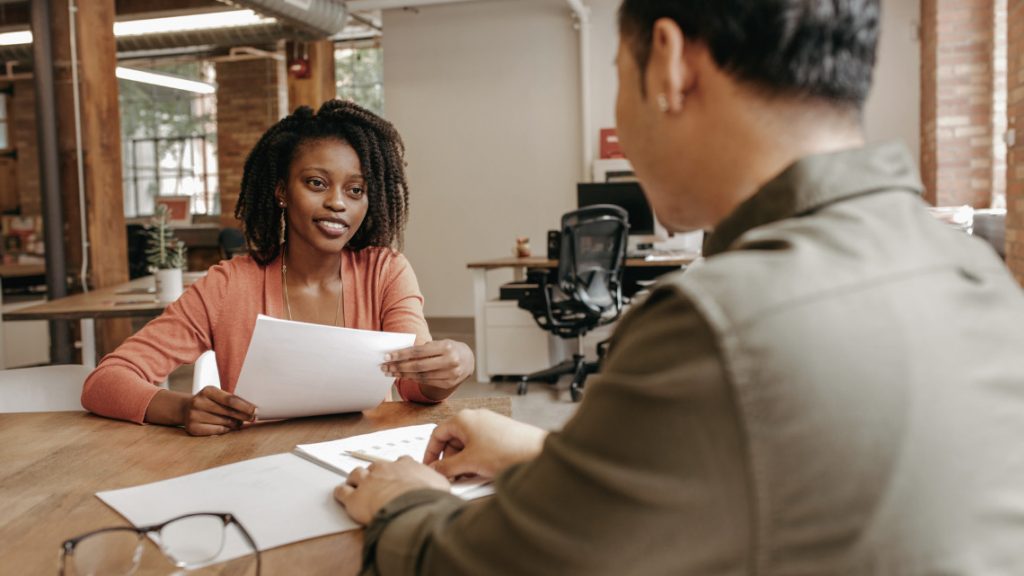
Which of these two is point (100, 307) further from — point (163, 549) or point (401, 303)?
point (163, 549)

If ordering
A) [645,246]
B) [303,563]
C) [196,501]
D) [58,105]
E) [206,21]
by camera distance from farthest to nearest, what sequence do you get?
[206,21] → [645,246] → [58,105] → [196,501] → [303,563]

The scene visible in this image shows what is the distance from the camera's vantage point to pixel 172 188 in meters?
11.9

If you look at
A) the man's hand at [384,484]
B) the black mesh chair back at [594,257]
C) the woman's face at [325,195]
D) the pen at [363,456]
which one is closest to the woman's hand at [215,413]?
the pen at [363,456]

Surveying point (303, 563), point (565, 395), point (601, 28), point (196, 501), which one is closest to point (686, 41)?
point (303, 563)

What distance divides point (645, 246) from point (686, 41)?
5910mm

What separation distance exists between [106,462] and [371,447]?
0.39m

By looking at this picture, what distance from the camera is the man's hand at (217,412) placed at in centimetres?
142

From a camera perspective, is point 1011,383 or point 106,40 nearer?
point 1011,383

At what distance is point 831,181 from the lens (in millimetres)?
647

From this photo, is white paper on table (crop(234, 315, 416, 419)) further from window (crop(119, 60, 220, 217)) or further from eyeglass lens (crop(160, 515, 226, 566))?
window (crop(119, 60, 220, 217))

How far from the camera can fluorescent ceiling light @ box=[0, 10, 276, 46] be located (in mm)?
8008

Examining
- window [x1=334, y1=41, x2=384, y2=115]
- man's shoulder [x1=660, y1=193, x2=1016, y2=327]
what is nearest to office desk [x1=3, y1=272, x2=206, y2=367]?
man's shoulder [x1=660, y1=193, x2=1016, y2=327]

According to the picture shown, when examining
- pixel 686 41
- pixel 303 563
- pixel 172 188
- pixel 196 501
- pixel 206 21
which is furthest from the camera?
pixel 172 188

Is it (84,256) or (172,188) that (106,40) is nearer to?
(84,256)
